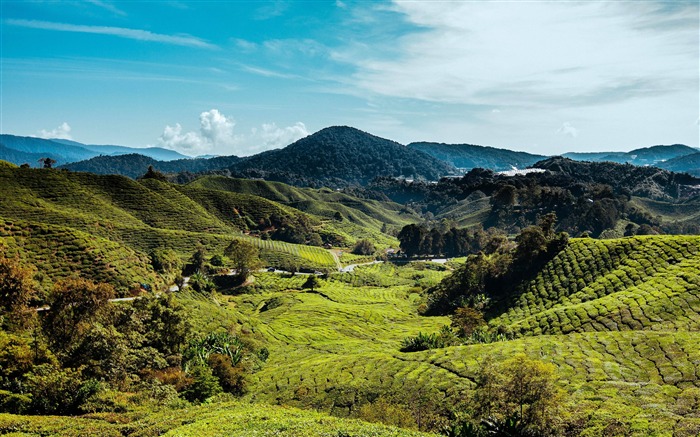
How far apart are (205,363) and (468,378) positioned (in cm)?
2986

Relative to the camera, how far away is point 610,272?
73062 millimetres

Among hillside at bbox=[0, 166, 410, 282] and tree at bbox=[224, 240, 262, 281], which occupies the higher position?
hillside at bbox=[0, 166, 410, 282]

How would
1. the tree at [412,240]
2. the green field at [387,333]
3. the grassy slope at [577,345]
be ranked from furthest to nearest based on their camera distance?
the tree at [412,240] < the grassy slope at [577,345] < the green field at [387,333]

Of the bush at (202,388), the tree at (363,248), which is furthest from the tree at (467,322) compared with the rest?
the tree at (363,248)

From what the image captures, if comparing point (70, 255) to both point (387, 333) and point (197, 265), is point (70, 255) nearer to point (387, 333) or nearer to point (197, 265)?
point (197, 265)

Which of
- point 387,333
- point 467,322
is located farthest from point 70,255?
point 467,322

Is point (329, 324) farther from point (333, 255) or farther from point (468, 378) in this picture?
point (333, 255)

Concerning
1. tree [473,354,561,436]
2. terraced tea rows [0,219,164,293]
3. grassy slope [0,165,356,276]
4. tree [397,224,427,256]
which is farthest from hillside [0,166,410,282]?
tree [473,354,561,436]

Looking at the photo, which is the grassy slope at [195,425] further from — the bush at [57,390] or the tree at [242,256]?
the tree at [242,256]

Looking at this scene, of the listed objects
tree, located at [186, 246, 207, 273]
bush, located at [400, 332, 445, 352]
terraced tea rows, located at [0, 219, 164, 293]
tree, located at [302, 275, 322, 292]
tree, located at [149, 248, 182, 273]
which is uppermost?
terraced tea rows, located at [0, 219, 164, 293]

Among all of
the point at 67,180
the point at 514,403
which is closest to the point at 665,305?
the point at 514,403

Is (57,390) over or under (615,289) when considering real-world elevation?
over

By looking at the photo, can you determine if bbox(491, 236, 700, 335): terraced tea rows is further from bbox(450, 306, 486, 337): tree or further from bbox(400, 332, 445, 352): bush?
bbox(400, 332, 445, 352): bush

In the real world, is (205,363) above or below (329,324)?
above
